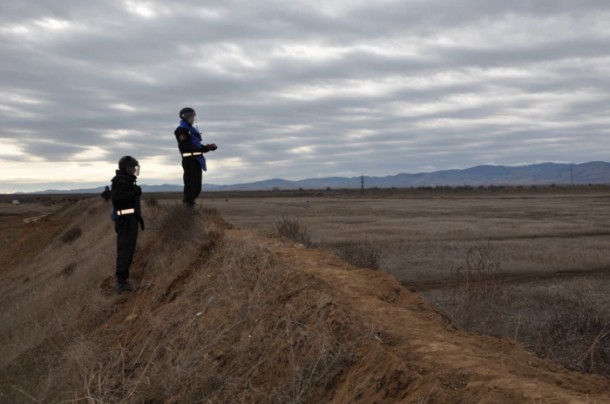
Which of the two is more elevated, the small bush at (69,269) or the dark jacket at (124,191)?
the dark jacket at (124,191)

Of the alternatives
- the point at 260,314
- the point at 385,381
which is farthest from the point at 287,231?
the point at 385,381

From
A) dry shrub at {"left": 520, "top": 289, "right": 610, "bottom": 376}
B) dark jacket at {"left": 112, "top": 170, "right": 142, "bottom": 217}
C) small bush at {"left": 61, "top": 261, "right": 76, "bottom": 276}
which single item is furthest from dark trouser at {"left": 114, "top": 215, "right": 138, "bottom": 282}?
dry shrub at {"left": 520, "top": 289, "right": 610, "bottom": 376}

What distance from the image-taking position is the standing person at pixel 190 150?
9.59 meters

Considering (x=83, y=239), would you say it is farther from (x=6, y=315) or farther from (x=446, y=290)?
(x=446, y=290)

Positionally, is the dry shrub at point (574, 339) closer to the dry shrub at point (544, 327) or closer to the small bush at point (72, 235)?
the dry shrub at point (544, 327)

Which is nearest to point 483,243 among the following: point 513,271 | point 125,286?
point 513,271

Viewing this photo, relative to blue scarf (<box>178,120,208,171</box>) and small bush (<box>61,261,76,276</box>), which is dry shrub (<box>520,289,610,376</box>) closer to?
blue scarf (<box>178,120,208,171</box>)

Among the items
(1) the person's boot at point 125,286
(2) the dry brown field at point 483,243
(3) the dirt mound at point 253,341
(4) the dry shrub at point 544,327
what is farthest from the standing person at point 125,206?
(2) the dry brown field at point 483,243

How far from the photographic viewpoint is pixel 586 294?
11.1 m

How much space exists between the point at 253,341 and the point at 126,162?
A: 4.24 metres

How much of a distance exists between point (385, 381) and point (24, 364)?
6.11m

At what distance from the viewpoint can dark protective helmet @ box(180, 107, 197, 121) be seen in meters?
9.53

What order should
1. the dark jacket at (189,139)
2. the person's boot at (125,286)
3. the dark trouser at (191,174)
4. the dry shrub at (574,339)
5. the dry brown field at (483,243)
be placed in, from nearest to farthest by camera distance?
1. the dry shrub at (574,339)
2. the person's boot at (125,286)
3. the dark jacket at (189,139)
4. the dark trouser at (191,174)
5. the dry brown field at (483,243)

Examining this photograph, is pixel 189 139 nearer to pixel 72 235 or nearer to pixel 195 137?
pixel 195 137
